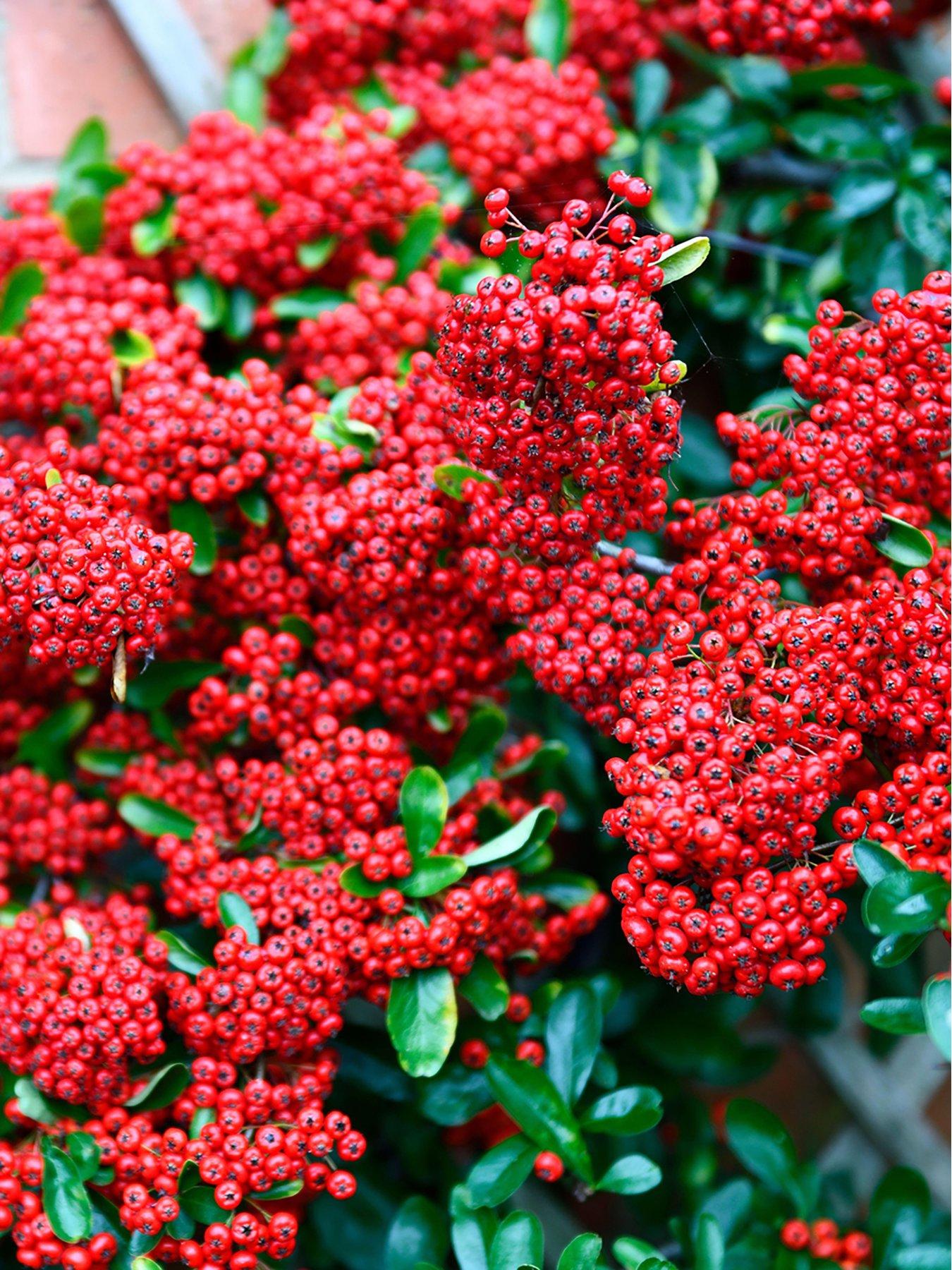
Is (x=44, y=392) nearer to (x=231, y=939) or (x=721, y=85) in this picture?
(x=231, y=939)

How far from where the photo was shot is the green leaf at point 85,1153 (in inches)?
41.7

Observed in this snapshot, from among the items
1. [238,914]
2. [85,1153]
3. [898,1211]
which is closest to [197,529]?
[238,914]

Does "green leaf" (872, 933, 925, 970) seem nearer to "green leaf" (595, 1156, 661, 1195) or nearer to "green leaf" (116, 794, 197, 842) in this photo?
"green leaf" (595, 1156, 661, 1195)

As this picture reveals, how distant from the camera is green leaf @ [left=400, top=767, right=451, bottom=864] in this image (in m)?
1.12

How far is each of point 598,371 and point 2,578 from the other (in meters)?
0.57

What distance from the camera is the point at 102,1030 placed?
41.8 inches

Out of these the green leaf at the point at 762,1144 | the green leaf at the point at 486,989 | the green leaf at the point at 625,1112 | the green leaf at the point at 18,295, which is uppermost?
the green leaf at the point at 18,295

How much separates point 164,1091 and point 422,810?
388 millimetres

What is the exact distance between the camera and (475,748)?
1.25 m

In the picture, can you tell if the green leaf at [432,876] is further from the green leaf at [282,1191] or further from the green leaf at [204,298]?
the green leaf at [204,298]

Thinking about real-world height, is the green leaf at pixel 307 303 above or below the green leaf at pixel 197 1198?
above

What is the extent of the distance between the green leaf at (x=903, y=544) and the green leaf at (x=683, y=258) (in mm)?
313

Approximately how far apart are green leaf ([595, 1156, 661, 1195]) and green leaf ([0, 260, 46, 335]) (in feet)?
4.11

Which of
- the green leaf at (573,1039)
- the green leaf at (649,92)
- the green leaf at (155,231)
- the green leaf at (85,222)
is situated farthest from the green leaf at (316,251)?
the green leaf at (573,1039)
